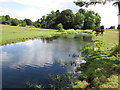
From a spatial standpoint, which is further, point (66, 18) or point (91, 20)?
point (66, 18)

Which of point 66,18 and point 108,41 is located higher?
point 66,18

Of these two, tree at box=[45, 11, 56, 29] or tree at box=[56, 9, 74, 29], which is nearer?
tree at box=[56, 9, 74, 29]

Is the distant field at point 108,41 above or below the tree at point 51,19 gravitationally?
below

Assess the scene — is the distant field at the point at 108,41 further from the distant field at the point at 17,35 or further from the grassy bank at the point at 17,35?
the distant field at the point at 17,35

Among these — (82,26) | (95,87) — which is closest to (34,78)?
(95,87)

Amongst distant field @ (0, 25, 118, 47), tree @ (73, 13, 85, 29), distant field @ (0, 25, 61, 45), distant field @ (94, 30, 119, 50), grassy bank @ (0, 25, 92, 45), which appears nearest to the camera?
distant field @ (94, 30, 119, 50)

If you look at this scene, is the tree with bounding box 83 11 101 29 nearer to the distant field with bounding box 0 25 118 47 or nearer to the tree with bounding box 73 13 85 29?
the tree with bounding box 73 13 85 29

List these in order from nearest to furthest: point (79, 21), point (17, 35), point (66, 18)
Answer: point (17, 35) → point (79, 21) → point (66, 18)

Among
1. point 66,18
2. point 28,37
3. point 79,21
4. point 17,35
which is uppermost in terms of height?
point 66,18

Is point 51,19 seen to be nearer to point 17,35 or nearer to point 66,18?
point 66,18

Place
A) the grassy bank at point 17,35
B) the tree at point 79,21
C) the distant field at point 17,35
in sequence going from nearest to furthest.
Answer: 1. the grassy bank at point 17,35
2. the distant field at point 17,35
3. the tree at point 79,21

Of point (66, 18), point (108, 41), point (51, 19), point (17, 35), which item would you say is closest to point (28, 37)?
point (17, 35)

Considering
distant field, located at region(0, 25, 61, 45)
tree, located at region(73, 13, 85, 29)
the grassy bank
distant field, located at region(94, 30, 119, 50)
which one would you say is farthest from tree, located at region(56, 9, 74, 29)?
distant field, located at region(94, 30, 119, 50)

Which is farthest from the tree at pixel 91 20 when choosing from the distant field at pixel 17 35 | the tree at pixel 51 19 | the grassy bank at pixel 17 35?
the distant field at pixel 17 35
